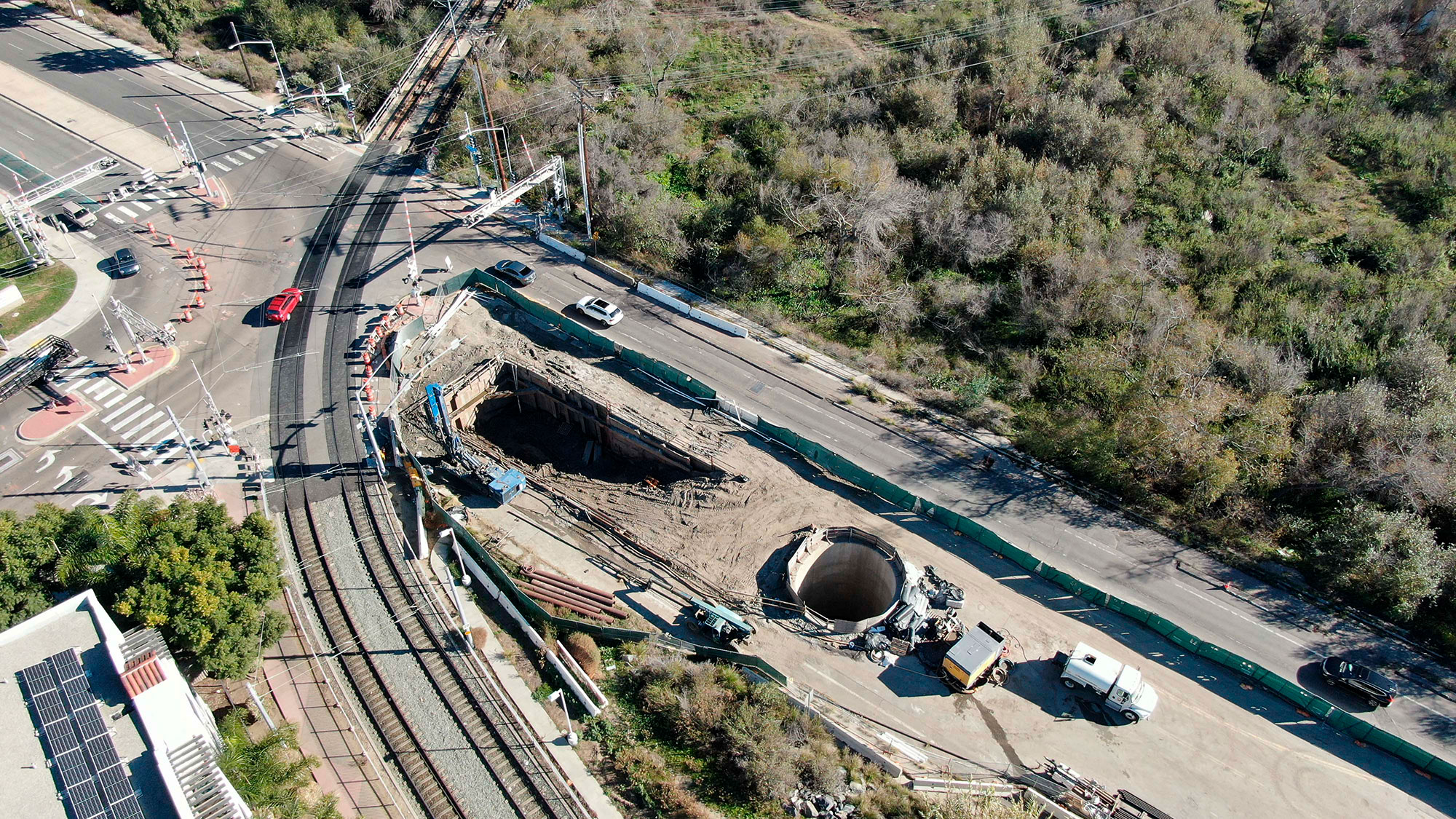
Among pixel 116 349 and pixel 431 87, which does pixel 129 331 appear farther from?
pixel 431 87

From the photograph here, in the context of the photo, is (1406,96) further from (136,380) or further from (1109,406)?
(136,380)

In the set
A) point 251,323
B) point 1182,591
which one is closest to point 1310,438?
point 1182,591

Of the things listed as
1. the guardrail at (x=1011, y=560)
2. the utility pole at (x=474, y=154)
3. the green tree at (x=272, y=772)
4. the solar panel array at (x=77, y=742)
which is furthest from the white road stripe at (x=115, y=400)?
the utility pole at (x=474, y=154)

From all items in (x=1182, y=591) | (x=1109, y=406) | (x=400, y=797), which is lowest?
(x=400, y=797)

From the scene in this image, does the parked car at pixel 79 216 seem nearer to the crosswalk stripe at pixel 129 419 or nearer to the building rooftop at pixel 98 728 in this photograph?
the crosswalk stripe at pixel 129 419

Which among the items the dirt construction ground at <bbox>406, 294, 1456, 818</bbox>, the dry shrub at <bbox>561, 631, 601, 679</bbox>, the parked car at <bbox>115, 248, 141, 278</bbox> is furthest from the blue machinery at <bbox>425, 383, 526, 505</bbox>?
the parked car at <bbox>115, 248, 141, 278</bbox>
